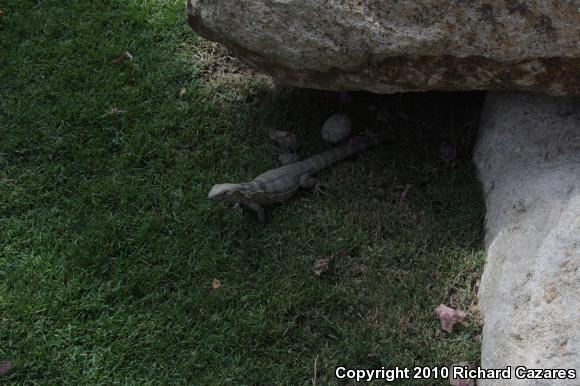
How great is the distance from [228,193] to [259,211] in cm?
Answer: 23

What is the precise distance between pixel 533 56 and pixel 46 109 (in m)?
3.36

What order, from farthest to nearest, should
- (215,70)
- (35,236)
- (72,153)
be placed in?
1. (215,70)
2. (72,153)
3. (35,236)

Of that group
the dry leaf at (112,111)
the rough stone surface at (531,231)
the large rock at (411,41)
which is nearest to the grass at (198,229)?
the dry leaf at (112,111)

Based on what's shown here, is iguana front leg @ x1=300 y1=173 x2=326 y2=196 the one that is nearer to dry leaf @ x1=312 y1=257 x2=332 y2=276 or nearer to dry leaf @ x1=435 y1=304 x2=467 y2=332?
dry leaf @ x1=312 y1=257 x2=332 y2=276

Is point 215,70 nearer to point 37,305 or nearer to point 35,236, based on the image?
point 35,236

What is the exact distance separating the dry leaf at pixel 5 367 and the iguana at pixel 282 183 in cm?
150

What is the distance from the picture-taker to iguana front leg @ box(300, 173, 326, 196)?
4.80 m

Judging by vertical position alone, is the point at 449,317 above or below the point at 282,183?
below

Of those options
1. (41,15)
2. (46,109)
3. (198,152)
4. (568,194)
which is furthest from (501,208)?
(41,15)

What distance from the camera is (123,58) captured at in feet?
18.7

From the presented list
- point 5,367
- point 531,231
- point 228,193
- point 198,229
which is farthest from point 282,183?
point 5,367

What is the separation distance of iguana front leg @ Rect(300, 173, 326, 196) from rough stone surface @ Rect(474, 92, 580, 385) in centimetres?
101

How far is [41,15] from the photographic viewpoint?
5977mm

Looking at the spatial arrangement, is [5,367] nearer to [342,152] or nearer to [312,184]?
[312,184]
